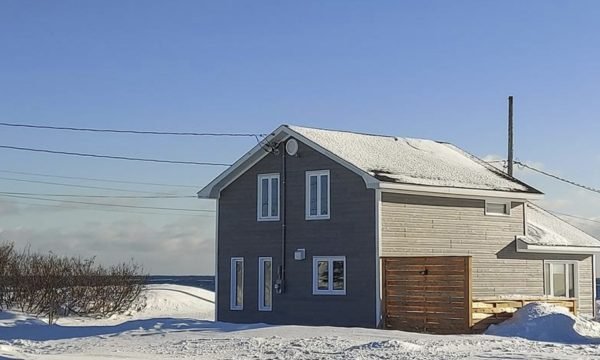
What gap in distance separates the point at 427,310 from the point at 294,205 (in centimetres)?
604

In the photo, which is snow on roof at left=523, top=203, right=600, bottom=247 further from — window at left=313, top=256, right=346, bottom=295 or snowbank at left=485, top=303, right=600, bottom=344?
window at left=313, top=256, right=346, bottom=295

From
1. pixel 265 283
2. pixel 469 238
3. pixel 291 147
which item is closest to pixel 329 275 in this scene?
pixel 265 283

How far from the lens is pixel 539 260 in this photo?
126 feet

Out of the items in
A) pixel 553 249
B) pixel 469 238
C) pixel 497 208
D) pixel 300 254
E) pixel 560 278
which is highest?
pixel 497 208

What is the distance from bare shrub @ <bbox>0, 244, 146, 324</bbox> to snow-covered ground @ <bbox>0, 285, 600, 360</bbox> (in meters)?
9.08

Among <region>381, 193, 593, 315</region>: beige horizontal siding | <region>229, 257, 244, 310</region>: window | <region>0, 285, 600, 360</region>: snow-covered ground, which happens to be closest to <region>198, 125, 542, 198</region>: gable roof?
<region>381, 193, 593, 315</region>: beige horizontal siding

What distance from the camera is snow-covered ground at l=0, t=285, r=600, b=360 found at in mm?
24219

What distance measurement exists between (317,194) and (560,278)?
10.9m

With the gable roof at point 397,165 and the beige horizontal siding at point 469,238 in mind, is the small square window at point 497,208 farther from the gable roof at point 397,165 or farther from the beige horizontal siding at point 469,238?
the gable roof at point 397,165

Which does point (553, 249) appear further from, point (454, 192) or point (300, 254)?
point (300, 254)

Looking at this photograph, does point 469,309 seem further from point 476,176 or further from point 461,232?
point 476,176

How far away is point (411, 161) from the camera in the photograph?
3647cm

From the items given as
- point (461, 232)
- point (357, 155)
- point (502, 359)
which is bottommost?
point (502, 359)

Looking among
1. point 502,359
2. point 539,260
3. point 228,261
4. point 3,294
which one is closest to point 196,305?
point 3,294
